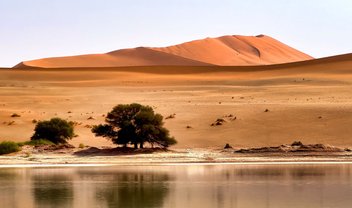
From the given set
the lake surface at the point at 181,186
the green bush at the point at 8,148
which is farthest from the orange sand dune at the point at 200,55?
the lake surface at the point at 181,186

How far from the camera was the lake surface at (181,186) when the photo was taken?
26.8 metres

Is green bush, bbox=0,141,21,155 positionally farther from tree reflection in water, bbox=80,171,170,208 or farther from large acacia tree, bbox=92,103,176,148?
tree reflection in water, bbox=80,171,170,208

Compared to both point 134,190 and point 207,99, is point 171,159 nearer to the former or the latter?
point 134,190

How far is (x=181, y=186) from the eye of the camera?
3141cm

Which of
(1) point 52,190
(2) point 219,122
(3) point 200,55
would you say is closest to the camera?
(1) point 52,190

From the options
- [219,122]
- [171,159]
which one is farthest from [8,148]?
[219,122]

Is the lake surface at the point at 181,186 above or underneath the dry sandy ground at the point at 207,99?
underneath

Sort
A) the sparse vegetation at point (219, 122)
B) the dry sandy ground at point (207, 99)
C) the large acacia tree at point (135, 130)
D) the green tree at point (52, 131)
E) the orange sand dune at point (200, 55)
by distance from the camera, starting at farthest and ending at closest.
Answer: the orange sand dune at point (200, 55) < the sparse vegetation at point (219, 122) < the dry sandy ground at point (207, 99) < the green tree at point (52, 131) < the large acacia tree at point (135, 130)

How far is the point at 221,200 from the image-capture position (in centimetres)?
2702

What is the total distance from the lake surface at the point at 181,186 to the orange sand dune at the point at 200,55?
96.0 m

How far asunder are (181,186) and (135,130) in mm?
15039

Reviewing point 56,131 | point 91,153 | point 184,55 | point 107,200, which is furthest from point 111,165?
point 184,55

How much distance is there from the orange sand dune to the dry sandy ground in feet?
110

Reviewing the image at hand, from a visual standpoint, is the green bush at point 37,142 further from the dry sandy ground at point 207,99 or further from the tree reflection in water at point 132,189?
the tree reflection in water at point 132,189
